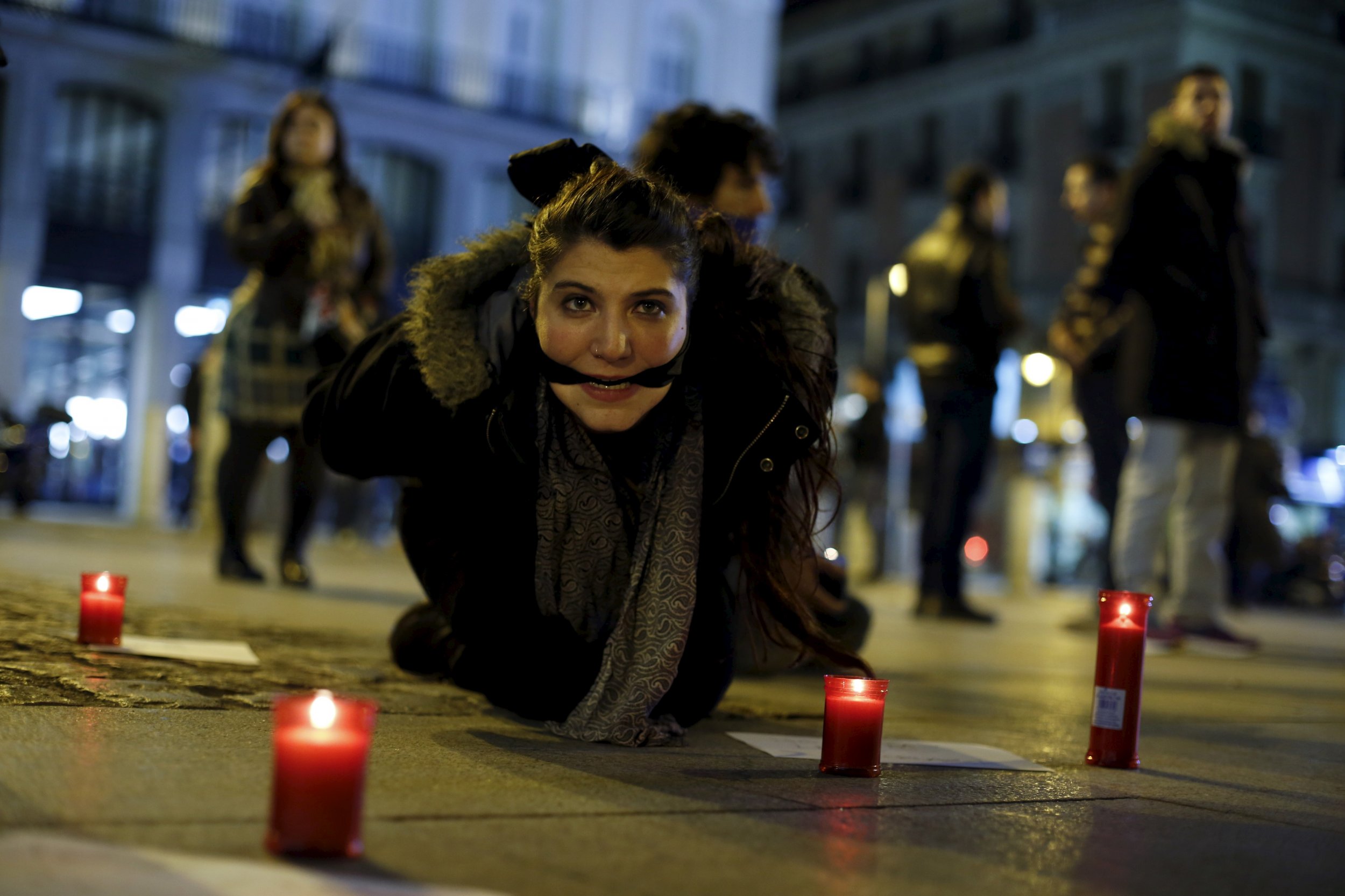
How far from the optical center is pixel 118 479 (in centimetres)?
2369

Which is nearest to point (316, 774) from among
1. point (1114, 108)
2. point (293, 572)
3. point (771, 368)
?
point (771, 368)

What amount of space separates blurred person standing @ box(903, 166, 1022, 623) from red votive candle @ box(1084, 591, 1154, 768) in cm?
501

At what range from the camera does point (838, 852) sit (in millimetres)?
2090

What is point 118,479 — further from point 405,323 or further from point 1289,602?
point 405,323

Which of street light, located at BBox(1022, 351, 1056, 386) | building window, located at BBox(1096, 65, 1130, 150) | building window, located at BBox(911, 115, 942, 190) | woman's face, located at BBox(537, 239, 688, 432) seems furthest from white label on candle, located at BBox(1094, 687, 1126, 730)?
building window, located at BBox(911, 115, 942, 190)

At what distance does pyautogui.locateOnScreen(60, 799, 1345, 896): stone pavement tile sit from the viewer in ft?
6.05

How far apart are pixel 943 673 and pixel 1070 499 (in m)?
28.1

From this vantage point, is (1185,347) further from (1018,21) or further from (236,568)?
(1018,21)

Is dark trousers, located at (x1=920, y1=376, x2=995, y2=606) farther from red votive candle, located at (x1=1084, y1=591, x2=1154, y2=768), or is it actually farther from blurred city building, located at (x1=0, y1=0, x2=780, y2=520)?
blurred city building, located at (x1=0, y1=0, x2=780, y2=520)

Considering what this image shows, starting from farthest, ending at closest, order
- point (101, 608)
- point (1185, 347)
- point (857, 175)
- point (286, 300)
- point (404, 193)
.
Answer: point (857, 175) < point (404, 193) < point (286, 300) < point (1185, 347) < point (101, 608)

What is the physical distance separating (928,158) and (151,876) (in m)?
38.5

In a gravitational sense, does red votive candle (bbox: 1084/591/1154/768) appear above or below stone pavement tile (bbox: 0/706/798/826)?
above

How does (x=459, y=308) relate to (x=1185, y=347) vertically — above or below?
below

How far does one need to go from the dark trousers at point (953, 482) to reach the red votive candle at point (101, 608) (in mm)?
5182
